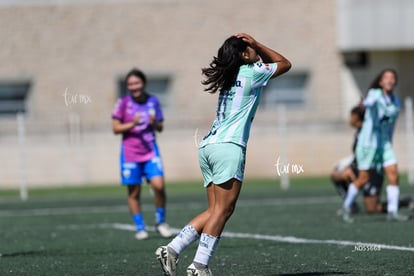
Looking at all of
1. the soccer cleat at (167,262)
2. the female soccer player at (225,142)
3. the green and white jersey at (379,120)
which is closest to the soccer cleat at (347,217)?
the green and white jersey at (379,120)

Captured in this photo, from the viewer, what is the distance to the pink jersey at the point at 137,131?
13977 mm

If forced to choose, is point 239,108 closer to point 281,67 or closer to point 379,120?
point 281,67

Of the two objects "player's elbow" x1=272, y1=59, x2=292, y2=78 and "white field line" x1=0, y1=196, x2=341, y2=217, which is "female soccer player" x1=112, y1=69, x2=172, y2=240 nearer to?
"player's elbow" x1=272, y1=59, x2=292, y2=78

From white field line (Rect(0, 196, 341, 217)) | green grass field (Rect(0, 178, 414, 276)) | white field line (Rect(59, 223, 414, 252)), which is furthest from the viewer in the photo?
white field line (Rect(0, 196, 341, 217))

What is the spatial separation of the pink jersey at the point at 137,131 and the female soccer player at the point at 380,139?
2.87 meters

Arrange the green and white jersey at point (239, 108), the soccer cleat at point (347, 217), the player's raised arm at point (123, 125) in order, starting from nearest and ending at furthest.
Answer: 1. the green and white jersey at point (239, 108)
2. the player's raised arm at point (123, 125)
3. the soccer cleat at point (347, 217)

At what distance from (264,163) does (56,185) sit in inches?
228

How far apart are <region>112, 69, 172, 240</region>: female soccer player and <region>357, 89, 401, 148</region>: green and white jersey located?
292 centimetres

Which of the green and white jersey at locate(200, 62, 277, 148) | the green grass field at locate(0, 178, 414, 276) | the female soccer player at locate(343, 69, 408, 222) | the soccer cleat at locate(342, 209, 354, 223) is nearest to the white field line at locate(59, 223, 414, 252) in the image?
the green grass field at locate(0, 178, 414, 276)

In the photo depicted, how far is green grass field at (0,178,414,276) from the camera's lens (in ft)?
32.4

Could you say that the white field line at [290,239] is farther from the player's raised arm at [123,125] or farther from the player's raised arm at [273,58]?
the player's raised arm at [273,58]

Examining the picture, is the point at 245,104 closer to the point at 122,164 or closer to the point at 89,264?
the point at 89,264

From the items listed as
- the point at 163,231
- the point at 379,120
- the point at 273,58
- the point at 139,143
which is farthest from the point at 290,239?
the point at 273,58

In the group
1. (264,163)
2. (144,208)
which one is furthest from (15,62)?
(144,208)
